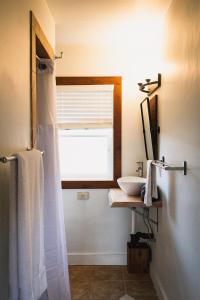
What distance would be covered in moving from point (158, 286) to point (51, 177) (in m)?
1.46

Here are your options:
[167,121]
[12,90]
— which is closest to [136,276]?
[167,121]

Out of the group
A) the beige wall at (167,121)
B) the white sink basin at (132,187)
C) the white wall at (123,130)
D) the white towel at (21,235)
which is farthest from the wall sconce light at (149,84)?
the white towel at (21,235)

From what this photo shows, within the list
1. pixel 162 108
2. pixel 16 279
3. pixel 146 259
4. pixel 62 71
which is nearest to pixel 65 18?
pixel 62 71

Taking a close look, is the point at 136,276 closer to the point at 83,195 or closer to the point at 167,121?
the point at 83,195

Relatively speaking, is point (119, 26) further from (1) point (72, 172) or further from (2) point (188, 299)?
(2) point (188, 299)

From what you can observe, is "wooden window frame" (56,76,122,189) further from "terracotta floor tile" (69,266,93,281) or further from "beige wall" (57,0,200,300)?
"terracotta floor tile" (69,266,93,281)

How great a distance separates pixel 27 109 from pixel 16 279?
2.99ft

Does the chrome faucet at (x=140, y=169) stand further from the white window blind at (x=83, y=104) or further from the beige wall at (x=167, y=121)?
the white window blind at (x=83, y=104)

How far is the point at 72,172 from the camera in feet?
10.4

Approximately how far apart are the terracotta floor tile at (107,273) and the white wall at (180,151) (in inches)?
21.0

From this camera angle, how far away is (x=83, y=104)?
3051mm

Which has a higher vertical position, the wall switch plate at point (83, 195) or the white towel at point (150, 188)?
the white towel at point (150, 188)

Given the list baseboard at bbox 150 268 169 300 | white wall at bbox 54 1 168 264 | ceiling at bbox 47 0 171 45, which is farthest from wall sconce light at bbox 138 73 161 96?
baseboard at bbox 150 268 169 300

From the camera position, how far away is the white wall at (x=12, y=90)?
1.17 m
